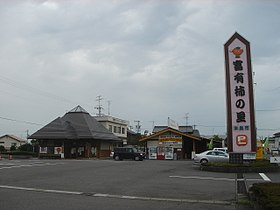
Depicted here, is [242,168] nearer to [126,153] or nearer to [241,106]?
[241,106]

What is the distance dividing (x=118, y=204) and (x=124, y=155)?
3275cm

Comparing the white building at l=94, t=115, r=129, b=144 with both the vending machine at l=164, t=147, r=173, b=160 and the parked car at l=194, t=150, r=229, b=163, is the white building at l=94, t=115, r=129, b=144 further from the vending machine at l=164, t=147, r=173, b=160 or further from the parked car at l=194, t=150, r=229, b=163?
the parked car at l=194, t=150, r=229, b=163

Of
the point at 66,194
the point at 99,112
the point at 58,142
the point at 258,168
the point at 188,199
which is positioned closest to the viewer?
the point at 188,199

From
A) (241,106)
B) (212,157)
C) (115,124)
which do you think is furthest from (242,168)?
(115,124)

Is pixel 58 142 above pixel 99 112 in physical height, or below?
below

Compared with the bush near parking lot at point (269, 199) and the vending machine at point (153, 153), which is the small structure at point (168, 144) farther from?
the bush near parking lot at point (269, 199)

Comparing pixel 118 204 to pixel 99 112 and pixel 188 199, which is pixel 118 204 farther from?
pixel 99 112

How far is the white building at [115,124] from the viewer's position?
71812 mm

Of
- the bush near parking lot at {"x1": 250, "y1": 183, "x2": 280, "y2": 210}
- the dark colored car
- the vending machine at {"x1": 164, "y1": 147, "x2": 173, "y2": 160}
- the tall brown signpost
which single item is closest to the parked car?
the tall brown signpost

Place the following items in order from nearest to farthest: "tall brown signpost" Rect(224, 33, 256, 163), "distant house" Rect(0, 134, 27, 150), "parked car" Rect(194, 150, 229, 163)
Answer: "tall brown signpost" Rect(224, 33, 256, 163), "parked car" Rect(194, 150, 229, 163), "distant house" Rect(0, 134, 27, 150)

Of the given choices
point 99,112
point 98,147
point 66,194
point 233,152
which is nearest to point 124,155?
point 98,147

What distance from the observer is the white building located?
7181 centimetres

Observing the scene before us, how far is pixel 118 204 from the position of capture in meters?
9.07

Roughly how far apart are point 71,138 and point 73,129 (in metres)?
2.85
